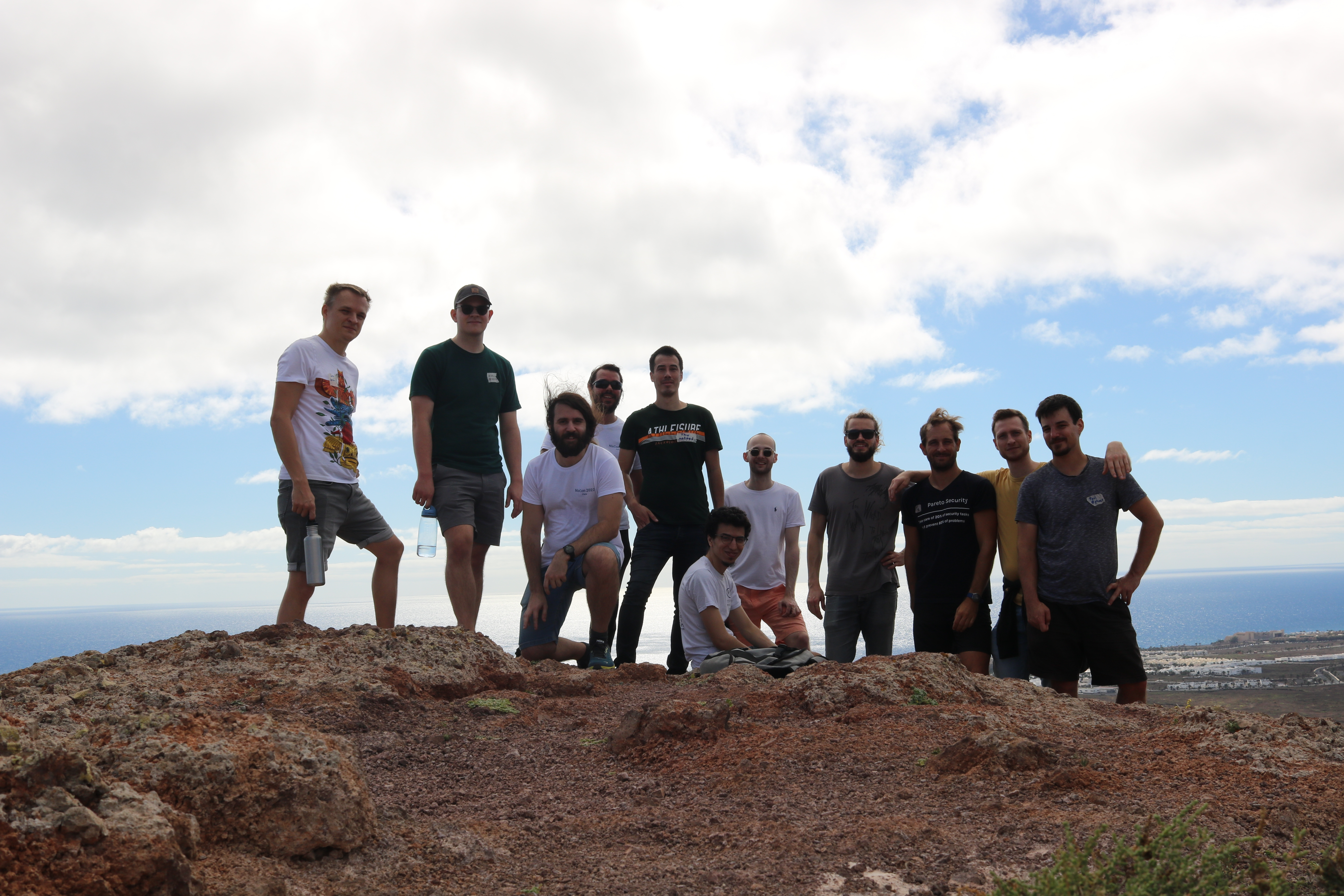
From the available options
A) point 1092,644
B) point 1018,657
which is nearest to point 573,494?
point 1018,657

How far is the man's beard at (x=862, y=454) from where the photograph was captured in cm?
730

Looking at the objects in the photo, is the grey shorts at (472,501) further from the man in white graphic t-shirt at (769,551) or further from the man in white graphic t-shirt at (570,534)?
the man in white graphic t-shirt at (769,551)

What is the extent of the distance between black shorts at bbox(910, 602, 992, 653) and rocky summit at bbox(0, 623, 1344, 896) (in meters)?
1.17

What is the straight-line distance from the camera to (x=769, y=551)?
7570 millimetres

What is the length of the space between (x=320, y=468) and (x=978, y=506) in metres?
4.65

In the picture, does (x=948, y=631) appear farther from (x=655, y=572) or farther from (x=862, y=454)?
(x=655, y=572)

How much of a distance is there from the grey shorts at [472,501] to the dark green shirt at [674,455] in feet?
3.96

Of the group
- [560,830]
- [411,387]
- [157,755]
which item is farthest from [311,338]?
[560,830]

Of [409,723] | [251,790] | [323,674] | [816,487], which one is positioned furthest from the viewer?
[816,487]

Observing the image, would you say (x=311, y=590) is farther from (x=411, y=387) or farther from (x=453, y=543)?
(x=411, y=387)

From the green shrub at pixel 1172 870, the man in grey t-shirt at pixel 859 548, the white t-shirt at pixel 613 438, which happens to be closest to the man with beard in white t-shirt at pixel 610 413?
the white t-shirt at pixel 613 438

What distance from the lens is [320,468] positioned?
588 cm

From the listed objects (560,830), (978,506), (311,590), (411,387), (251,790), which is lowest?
(560,830)

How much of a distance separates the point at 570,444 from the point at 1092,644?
3.95 meters
